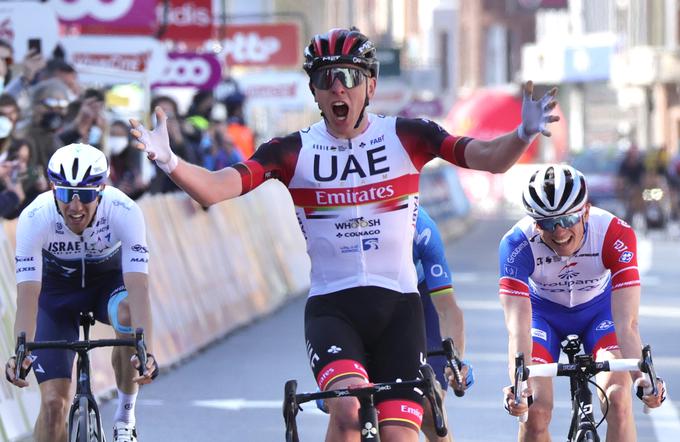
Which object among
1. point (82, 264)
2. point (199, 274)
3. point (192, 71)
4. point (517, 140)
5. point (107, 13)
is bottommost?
point (199, 274)

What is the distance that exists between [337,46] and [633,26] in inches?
2830

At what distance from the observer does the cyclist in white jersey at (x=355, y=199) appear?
7.18 meters

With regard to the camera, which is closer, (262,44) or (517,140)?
(517,140)

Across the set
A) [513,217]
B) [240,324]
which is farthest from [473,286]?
[513,217]

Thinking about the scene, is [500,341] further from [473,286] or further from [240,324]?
[473,286]

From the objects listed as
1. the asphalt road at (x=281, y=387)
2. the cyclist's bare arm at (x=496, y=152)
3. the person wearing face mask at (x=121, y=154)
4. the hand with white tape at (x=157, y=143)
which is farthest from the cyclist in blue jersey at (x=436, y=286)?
the person wearing face mask at (x=121, y=154)

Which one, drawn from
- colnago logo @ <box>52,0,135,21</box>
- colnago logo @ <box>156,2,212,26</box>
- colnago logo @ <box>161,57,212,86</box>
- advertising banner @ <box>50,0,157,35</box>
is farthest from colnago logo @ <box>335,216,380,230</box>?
colnago logo @ <box>156,2,212,26</box>

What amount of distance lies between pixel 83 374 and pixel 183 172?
2273 mm

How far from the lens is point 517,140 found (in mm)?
6793

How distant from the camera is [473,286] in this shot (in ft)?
77.7

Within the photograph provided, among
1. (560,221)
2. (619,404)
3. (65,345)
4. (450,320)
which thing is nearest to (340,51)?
(560,221)

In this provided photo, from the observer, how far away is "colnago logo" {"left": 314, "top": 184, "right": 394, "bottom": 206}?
24.2 ft

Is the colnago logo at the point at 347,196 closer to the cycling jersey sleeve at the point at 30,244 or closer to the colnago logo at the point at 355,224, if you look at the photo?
the colnago logo at the point at 355,224

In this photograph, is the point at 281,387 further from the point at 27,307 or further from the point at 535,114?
the point at 535,114
